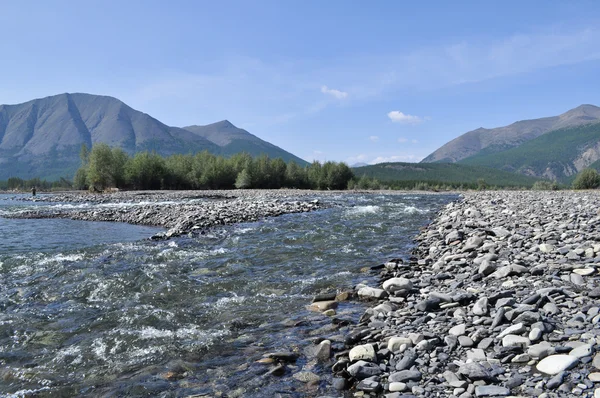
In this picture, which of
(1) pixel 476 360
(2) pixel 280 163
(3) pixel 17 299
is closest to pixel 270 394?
(1) pixel 476 360

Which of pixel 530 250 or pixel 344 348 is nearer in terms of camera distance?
pixel 344 348

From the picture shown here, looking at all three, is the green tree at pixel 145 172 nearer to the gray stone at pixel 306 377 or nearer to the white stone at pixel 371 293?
the white stone at pixel 371 293

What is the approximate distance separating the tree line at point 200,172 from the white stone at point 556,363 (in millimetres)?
72522

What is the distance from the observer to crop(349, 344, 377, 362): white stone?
16.9 feet

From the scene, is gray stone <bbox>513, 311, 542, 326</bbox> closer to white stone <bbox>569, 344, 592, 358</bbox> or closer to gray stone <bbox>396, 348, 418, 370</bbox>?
white stone <bbox>569, 344, 592, 358</bbox>

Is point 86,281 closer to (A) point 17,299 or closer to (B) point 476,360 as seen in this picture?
(A) point 17,299

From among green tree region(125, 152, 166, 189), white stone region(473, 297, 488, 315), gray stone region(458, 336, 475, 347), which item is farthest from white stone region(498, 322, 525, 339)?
green tree region(125, 152, 166, 189)

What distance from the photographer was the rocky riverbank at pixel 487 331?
13.0ft

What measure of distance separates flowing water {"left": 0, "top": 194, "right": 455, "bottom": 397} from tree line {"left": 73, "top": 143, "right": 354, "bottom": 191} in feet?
204

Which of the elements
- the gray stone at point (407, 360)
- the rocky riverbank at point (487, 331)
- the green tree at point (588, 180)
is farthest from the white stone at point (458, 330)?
the green tree at point (588, 180)

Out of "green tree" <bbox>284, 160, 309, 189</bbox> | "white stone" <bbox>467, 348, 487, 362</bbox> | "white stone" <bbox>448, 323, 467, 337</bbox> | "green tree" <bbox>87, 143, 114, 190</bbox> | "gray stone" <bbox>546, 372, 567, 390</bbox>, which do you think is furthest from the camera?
"green tree" <bbox>284, 160, 309, 189</bbox>

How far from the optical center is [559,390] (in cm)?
357

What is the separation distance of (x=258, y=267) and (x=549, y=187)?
6961 centimetres

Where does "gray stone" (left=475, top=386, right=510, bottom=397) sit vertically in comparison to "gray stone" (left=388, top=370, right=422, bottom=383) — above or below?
above
